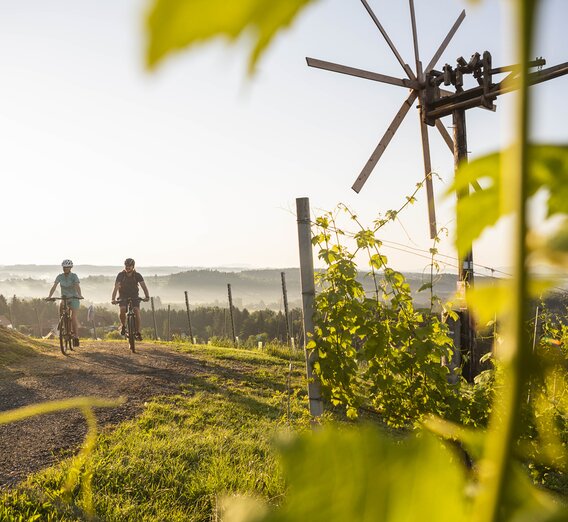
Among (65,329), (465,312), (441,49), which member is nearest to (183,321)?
(65,329)

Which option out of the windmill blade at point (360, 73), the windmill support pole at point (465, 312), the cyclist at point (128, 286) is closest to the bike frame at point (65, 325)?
the cyclist at point (128, 286)

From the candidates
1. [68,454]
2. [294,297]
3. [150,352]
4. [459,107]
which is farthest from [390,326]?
[294,297]

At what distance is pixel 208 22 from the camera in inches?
5.1

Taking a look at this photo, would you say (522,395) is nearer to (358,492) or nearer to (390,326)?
(358,492)

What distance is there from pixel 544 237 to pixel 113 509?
3947 mm

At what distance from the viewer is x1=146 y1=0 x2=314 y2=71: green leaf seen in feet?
0.41

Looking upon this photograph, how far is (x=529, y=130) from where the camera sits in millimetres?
116

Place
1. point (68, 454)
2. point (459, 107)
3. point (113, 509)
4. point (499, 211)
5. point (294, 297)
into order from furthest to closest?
point (294, 297) → point (459, 107) → point (68, 454) → point (113, 509) → point (499, 211)

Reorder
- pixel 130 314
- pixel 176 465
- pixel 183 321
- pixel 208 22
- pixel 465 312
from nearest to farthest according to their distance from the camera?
pixel 208 22
pixel 176 465
pixel 465 312
pixel 130 314
pixel 183 321

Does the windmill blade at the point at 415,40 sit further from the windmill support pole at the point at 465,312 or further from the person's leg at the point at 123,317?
the person's leg at the point at 123,317

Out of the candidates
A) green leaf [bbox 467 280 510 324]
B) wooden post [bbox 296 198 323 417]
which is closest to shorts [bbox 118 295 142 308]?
wooden post [bbox 296 198 323 417]

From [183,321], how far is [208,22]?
134 feet

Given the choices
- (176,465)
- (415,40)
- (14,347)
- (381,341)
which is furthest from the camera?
(14,347)

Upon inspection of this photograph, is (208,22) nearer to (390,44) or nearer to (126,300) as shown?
(390,44)
